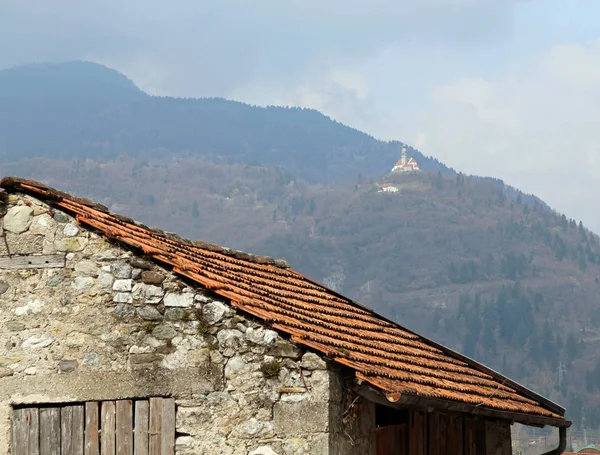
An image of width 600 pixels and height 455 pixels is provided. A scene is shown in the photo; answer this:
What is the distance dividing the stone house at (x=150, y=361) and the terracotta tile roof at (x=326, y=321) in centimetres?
4

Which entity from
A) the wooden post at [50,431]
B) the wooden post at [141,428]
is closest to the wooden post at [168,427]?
the wooden post at [141,428]

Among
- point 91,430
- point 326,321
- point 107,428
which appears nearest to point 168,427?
point 107,428

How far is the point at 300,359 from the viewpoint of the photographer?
8.75 metres

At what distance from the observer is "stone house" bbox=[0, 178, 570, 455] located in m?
8.77

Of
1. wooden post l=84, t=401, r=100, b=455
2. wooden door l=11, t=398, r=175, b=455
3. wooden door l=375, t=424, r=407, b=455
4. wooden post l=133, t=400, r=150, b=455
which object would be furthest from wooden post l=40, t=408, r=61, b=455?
wooden door l=375, t=424, r=407, b=455

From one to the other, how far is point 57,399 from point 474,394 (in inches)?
169

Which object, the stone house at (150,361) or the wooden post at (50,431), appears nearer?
the stone house at (150,361)

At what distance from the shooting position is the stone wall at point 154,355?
8773mm

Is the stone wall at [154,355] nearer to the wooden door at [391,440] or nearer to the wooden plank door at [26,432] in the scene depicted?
the wooden plank door at [26,432]

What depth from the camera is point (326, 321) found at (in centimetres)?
1074

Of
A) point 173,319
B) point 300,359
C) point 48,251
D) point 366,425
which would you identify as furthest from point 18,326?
point 366,425

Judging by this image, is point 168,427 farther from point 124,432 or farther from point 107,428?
point 107,428

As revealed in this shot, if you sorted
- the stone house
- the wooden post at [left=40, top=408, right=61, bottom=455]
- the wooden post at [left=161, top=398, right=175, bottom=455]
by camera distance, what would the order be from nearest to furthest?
the stone house → the wooden post at [left=161, top=398, right=175, bottom=455] → the wooden post at [left=40, top=408, right=61, bottom=455]

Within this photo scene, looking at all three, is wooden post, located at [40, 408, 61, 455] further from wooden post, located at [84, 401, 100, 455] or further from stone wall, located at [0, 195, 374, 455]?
wooden post, located at [84, 401, 100, 455]
